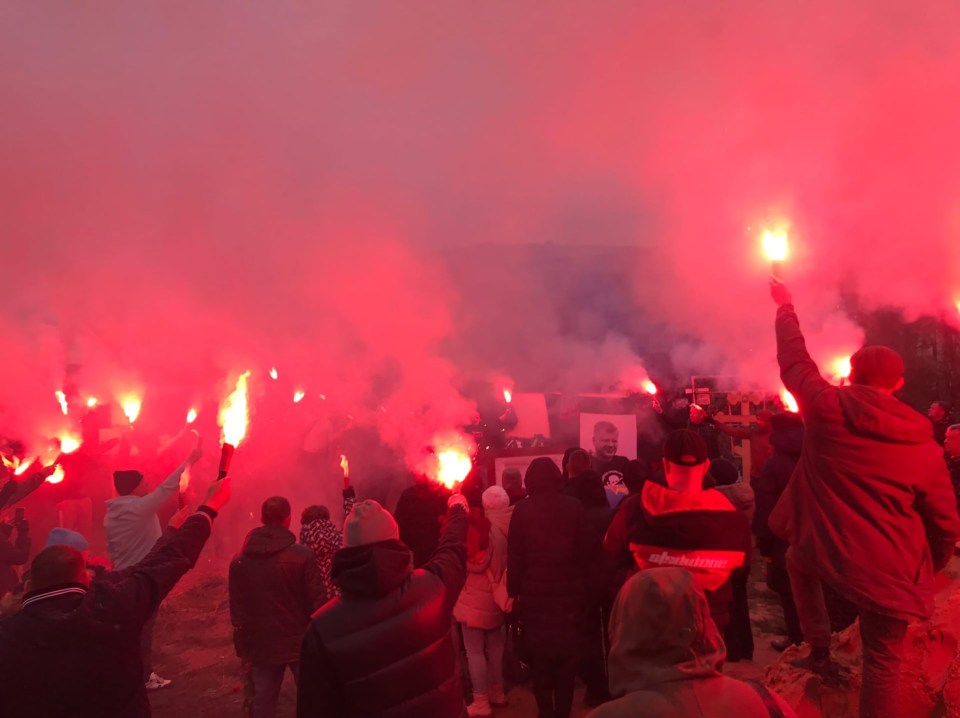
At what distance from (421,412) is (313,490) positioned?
6.72ft

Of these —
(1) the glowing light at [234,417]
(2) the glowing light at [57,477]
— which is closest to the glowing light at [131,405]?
(2) the glowing light at [57,477]

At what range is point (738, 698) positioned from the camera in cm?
136

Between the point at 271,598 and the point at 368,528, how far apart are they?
6.07 feet

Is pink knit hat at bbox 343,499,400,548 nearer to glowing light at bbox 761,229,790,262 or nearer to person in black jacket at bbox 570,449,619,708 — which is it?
person in black jacket at bbox 570,449,619,708

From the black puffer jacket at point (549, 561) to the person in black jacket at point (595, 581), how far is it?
0.08 metres

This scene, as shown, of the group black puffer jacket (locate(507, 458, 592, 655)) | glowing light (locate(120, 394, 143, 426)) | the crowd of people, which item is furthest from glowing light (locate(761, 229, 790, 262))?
glowing light (locate(120, 394, 143, 426))

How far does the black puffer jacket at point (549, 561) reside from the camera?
148 inches

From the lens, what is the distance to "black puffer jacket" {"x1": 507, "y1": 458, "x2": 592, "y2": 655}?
3.76 metres

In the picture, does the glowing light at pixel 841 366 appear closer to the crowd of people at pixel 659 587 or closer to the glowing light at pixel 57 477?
the crowd of people at pixel 659 587

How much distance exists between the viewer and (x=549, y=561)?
3762 millimetres

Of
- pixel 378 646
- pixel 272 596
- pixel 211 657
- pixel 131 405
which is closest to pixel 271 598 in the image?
pixel 272 596

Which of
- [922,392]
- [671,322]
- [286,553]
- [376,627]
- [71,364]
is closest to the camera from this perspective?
[376,627]

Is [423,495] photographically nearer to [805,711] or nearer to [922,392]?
[805,711]

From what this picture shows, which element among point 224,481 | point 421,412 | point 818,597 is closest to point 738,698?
point 818,597
